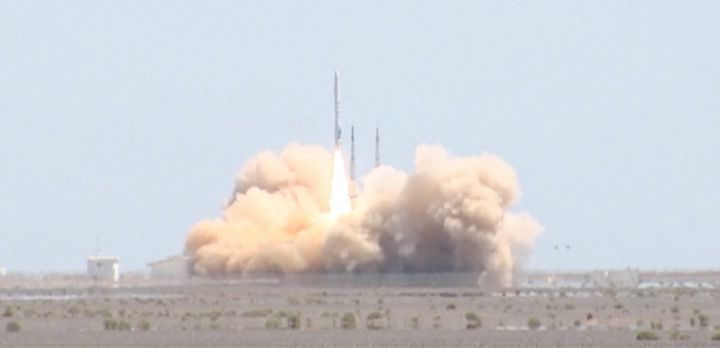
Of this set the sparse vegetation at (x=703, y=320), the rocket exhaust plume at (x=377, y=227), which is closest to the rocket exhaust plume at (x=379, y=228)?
the rocket exhaust plume at (x=377, y=227)

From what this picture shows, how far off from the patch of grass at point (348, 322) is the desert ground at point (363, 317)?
0.08 m

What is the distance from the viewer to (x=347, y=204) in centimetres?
8981

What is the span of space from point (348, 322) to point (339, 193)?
35.8 metres

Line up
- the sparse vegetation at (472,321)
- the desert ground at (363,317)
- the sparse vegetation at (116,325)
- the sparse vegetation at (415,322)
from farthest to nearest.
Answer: the sparse vegetation at (415,322), the sparse vegetation at (472,321), the sparse vegetation at (116,325), the desert ground at (363,317)

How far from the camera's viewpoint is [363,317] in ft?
188

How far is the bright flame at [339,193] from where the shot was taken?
86875 mm

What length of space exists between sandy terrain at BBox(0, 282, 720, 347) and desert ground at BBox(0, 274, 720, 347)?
0.12 ft

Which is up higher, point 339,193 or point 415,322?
point 339,193

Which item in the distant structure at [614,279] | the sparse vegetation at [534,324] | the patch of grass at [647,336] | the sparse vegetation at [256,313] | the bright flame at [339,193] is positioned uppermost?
the bright flame at [339,193]

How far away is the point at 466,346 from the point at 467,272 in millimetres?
38930

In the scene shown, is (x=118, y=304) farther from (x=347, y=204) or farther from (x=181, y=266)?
(x=181, y=266)

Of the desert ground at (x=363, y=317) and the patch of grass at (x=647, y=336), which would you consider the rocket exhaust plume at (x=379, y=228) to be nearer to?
the desert ground at (x=363, y=317)

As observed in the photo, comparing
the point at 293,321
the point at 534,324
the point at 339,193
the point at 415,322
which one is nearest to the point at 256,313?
the point at 293,321

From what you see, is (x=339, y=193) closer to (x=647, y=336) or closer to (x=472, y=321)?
(x=472, y=321)
